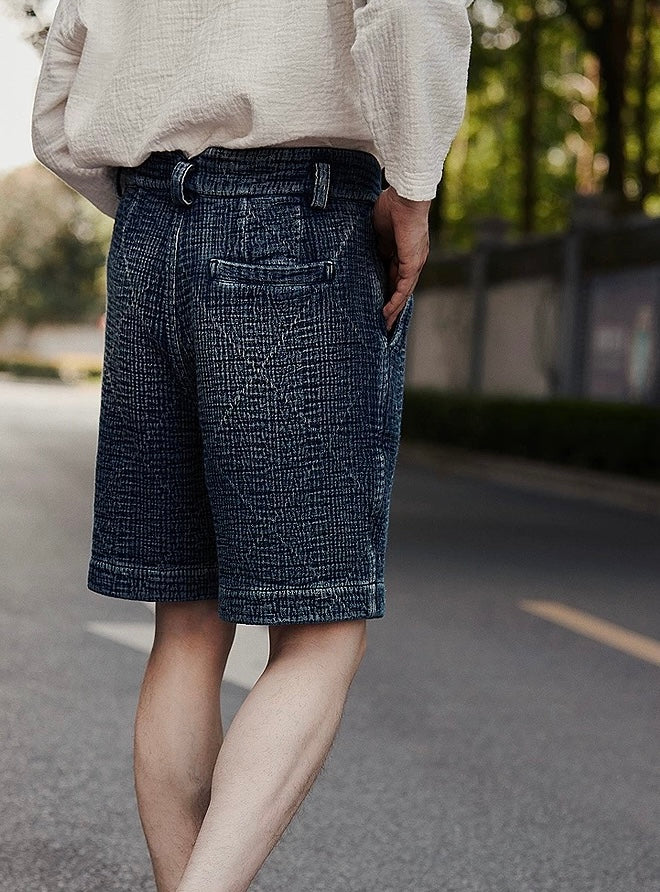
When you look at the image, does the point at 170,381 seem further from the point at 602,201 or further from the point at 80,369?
the point at 80,369

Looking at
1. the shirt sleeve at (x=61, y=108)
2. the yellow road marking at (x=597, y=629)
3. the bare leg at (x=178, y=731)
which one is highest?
the shirt sleeve at (x=61, y=108)

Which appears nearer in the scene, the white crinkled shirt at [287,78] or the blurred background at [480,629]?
the white crinkled shirt at [287,78]

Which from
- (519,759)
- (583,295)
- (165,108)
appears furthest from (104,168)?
(583,295)

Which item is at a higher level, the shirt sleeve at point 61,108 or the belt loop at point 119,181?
the shirt sleeve at point 61,108

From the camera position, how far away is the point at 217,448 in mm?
2049

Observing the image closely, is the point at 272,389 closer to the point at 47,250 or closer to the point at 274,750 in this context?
the point at 274,750

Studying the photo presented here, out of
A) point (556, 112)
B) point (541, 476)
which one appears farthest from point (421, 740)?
point (556, 112)

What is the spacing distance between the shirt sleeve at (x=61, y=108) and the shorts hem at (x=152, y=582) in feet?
1.83

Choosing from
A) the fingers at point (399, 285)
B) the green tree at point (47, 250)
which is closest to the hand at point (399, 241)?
the fingers at point (399, 285)

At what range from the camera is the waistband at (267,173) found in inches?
81.5

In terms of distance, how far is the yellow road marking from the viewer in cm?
564

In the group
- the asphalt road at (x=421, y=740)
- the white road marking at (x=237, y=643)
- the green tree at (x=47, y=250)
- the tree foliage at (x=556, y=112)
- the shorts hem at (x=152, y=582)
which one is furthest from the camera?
the green tree at (x=47, y=250)

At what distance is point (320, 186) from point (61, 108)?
49 cm

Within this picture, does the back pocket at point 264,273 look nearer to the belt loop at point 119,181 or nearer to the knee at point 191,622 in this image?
the belt loop at point 119,181
